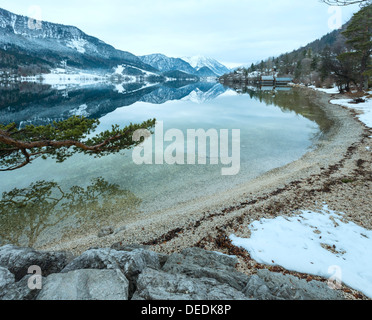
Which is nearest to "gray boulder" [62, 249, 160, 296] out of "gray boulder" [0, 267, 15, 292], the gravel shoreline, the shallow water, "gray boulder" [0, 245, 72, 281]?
"gray boulder" [0, 245, 72, 281]

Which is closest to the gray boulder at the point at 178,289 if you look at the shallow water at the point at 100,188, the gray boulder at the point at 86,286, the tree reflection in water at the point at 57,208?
the gray boulder at the point at 86,286

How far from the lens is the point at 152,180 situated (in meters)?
14.3

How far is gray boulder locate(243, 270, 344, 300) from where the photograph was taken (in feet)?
13.3

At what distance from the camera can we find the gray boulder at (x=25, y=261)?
15.5 feet

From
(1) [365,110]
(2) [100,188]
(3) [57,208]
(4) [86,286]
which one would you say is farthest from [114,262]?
(1) [365,110]

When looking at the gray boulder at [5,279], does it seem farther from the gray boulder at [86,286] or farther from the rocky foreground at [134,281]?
the gray boulder at [86,286]

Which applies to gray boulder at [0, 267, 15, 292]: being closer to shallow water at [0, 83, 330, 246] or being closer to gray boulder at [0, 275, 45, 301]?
gray boulder at [0, 275, 45, 301]

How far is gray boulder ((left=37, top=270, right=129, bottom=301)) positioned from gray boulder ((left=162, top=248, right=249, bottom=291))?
153cm

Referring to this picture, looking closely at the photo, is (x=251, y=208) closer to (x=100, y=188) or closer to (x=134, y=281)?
(x=134, y=281)

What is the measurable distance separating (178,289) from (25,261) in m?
4.18

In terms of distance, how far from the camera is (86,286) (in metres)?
3.75

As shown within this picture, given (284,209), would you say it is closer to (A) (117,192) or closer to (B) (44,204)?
(A) (117,192)

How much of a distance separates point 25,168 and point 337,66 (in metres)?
69.7
